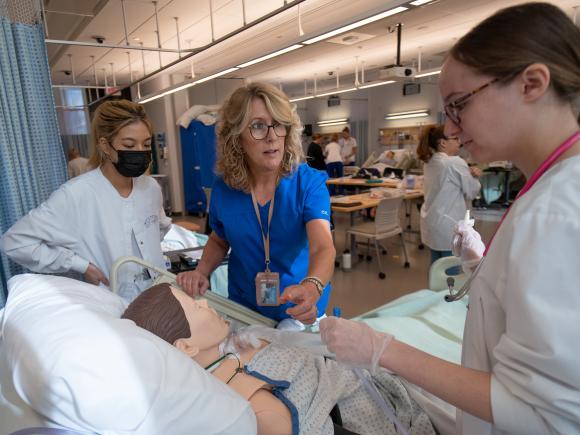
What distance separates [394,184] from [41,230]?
18.3 ft

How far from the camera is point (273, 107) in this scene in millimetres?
1456

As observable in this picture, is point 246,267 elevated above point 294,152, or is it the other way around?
point 294,152

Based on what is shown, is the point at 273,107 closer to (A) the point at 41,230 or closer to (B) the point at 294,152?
(B) the point at 294,152

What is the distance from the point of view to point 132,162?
1795 millimetres

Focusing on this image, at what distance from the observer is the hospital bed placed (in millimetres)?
771

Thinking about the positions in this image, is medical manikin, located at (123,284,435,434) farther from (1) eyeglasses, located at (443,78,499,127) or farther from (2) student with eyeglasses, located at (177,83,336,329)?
(1) eyeglasses, located at (443,78,499,127)

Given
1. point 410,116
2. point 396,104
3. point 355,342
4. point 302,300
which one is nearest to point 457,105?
point 355,342

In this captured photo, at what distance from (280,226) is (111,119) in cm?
97

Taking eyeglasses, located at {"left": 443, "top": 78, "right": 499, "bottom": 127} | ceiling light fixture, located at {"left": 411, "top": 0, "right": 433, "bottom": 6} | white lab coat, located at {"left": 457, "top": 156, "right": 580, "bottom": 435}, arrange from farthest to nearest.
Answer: ceiling light fixture, located at {"left": 411, "top": 0, "right": 433, "bottom": 6}
eyeglasses, located at {"left": 443, "top": 78, "right": 499, "bottom": 127}
white lab coat, located at {"left": 457, "top": 156, "right": 580, "bottom": 435}

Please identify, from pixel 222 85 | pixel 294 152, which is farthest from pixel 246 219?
pixel 222 85

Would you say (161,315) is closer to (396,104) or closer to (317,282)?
(317,282)

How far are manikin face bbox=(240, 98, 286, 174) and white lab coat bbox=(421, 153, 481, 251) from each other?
227 centimetres

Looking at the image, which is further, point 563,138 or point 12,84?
point 12,84

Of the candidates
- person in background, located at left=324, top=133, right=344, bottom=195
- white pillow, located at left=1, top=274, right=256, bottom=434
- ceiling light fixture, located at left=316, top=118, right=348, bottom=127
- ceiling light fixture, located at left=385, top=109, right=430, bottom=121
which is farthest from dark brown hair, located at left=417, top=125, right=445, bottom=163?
ceiling light fixture, located at left=316, top=118, right=348, bottom=127
